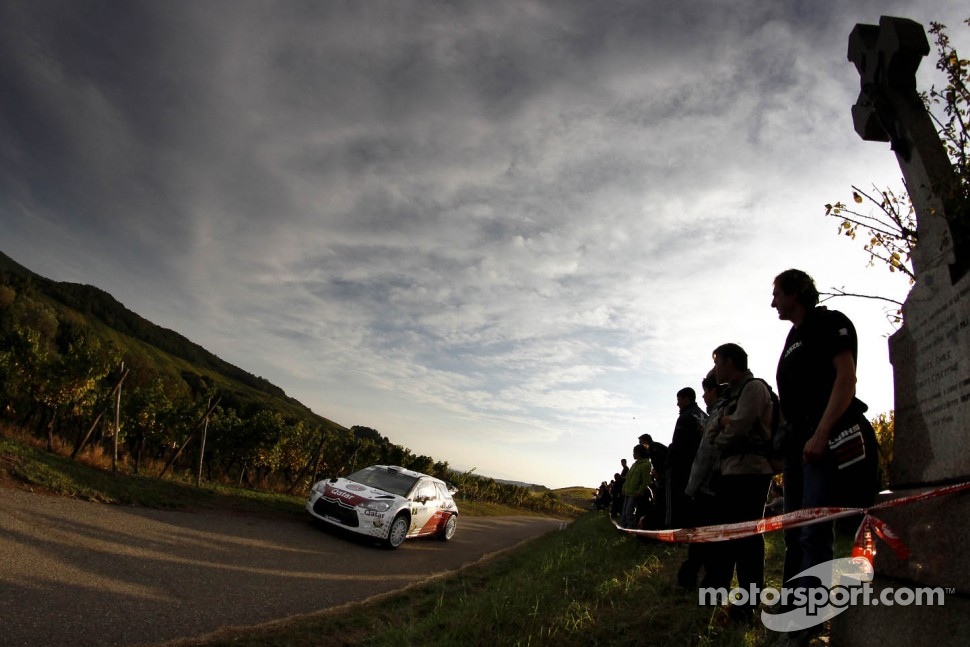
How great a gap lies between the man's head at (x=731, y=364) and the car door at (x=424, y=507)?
8577 millimetres

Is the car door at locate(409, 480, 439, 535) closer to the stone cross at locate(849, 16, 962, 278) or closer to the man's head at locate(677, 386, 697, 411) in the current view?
the man's head at locate(677, 386, 697, 411)

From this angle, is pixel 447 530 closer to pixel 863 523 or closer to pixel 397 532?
pixel 397 532

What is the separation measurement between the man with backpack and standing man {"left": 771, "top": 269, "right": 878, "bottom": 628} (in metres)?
0.44

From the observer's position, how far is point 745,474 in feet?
13.3

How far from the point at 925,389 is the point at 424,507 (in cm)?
1082

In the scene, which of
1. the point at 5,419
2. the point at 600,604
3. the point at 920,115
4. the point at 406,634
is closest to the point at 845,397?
the point at 920,115

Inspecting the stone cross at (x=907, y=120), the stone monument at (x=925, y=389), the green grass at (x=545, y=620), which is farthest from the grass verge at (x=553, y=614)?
the stone cross at (x=907, y=120)

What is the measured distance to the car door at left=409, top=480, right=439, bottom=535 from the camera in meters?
12.0

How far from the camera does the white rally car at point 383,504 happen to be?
35.2ft

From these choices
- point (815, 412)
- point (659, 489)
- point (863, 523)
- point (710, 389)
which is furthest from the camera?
point (659, 489)

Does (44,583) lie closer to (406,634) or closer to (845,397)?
→ (406,634)

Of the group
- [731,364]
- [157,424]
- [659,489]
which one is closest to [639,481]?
[659,489]

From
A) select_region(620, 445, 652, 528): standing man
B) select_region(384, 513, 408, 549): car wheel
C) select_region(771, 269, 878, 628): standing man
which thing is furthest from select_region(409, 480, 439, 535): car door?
select_region(771, 269, 878, 628): standing man

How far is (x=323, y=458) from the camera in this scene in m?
36.2
